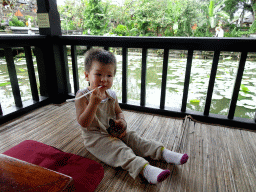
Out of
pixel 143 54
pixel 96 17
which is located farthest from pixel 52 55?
pixel 96 17

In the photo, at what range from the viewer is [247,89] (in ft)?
8.63

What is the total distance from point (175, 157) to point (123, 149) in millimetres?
284

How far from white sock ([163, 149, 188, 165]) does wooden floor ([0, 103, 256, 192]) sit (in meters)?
0.05

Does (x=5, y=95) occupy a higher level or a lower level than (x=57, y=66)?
lower

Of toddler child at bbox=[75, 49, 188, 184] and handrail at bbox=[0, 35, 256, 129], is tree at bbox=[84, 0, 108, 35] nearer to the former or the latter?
handrail at bbox=[0, 35, 256, 129]

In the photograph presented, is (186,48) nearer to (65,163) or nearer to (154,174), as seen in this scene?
(154,174)

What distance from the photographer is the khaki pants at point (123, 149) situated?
816 mm

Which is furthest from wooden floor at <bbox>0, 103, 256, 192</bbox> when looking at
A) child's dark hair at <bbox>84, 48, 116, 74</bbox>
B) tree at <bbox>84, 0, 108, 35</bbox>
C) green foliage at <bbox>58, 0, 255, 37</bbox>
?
tree at <bbox>84, 0, 108, 35</bbox>

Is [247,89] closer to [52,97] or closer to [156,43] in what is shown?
[156,43]

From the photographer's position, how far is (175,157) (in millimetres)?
879

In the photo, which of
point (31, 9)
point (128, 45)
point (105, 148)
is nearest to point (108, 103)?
point (105, 148)

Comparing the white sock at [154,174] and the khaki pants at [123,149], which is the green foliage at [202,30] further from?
the white sock at [154,174]

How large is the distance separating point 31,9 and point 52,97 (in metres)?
10.9

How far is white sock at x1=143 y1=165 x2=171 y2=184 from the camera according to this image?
2.42ft
